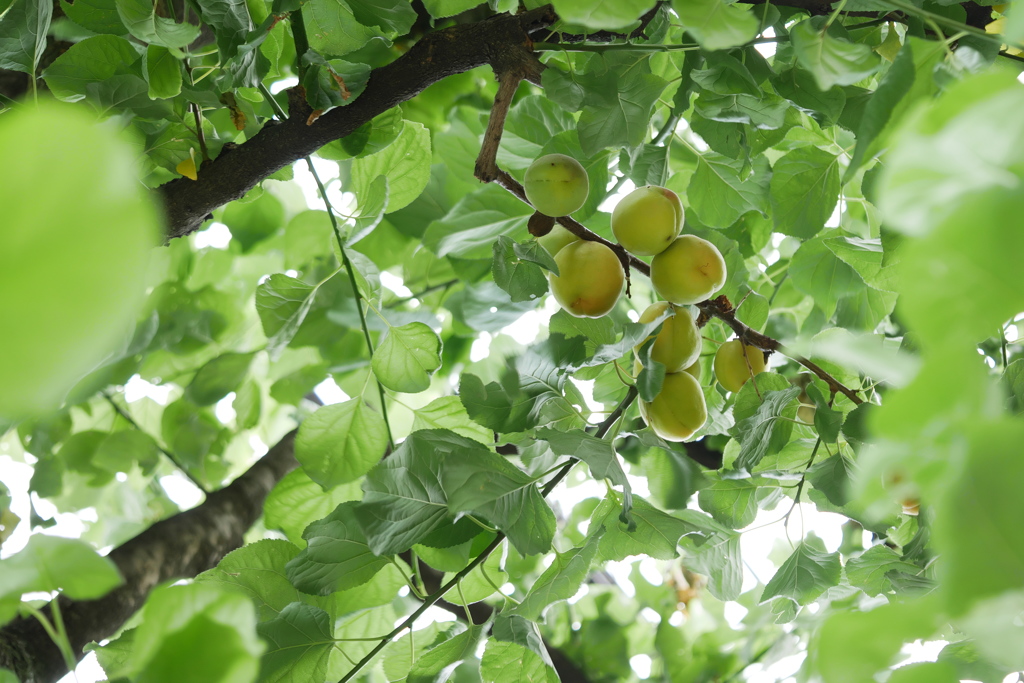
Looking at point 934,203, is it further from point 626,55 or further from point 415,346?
point 415,346

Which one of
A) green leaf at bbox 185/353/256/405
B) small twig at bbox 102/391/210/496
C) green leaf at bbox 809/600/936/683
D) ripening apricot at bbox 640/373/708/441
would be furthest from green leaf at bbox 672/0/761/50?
small twig at bbox 102/391/210/496

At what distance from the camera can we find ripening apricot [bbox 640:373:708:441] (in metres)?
0.58

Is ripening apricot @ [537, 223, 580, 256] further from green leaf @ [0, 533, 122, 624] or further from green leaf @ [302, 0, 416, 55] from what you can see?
green leaf @ [0, 533, 122, 624]

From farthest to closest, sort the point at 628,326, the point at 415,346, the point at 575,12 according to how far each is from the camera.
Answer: the point at 415,346 → the point at 628,326 → the point at 575,12

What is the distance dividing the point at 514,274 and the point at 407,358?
0.48ft

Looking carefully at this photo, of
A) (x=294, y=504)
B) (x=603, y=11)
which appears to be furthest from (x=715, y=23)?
(x=294, y=504)

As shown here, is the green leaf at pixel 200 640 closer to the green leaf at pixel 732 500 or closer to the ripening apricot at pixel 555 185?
the ripening apricot at pixel 555 185

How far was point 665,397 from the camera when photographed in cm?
58

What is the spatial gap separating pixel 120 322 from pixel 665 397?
0.51 m

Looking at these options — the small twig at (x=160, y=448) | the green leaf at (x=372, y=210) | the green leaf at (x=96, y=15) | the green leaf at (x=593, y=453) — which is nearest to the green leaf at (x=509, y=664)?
the green leaf at (x=593, y=453)

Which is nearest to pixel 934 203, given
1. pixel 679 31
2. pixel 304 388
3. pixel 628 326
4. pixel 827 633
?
pixel 827 633

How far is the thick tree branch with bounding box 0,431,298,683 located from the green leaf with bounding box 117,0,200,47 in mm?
471

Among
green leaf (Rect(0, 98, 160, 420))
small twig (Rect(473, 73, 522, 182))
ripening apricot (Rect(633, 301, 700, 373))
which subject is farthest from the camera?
ripening apricot (Rect(633, 301, 700, 373))

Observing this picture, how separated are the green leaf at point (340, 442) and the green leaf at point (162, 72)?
29 cm
